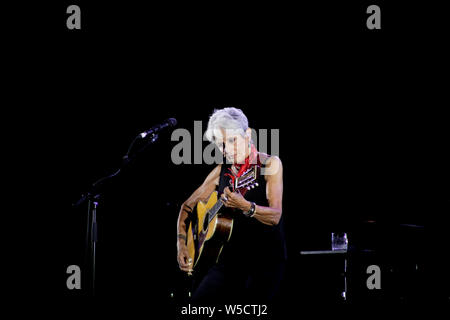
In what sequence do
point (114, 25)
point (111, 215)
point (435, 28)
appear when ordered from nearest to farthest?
point (435, 28)
point (114, 25)
point (111, 215)

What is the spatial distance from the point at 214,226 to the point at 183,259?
0.67 meters


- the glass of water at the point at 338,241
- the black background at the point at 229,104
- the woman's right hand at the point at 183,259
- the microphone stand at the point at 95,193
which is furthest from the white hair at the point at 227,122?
the glass of water at the point at 338,241

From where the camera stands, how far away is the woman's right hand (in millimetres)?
2932

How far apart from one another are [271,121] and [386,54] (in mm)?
1280

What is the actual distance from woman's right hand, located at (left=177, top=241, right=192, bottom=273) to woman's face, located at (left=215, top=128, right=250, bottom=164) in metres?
0.83

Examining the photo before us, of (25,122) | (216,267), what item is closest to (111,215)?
→ (25,122)

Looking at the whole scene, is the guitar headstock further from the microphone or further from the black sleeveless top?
the microphone

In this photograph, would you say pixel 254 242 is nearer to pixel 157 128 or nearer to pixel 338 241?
pixel 157 128

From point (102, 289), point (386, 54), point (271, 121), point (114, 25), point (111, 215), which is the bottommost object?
point (102, 289)

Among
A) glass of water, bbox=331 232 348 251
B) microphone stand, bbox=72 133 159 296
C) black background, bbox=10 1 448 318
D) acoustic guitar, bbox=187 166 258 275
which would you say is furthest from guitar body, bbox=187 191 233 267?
glass of water, bbox=331 232 348 251

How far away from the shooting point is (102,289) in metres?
4.48

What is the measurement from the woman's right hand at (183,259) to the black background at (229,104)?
1.05 metres

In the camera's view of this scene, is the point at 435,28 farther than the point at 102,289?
No

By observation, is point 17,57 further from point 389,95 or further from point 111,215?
point 389,95
